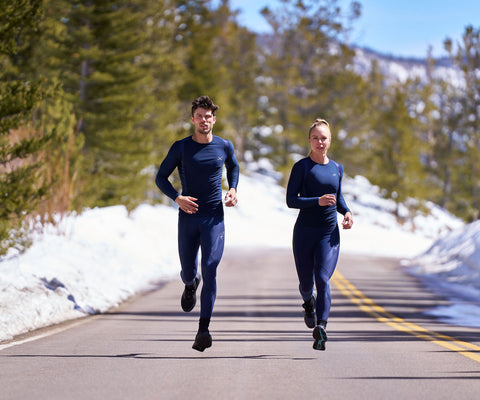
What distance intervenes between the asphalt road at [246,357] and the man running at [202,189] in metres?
0.91

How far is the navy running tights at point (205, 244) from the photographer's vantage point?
7586 millimetres

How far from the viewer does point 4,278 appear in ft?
43.3

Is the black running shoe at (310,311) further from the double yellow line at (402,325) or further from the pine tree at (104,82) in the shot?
the pine tree at (104,82)

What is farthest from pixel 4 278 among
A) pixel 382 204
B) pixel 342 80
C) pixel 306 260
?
pixel 382 204

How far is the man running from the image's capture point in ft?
24.4

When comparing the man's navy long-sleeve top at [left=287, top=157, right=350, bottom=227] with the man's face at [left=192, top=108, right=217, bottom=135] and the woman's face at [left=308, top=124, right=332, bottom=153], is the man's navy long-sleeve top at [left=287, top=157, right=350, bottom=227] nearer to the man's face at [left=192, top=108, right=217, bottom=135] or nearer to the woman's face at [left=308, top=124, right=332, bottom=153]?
the woman's face at [left=308, top=124, right=332, bottom=153]

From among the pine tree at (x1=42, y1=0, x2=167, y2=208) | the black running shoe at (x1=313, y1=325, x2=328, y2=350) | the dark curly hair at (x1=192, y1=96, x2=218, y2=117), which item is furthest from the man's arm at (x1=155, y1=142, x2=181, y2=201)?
the pine tree at (x1=42, y1=0, x2=167, y2=208)

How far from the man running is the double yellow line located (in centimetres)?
289

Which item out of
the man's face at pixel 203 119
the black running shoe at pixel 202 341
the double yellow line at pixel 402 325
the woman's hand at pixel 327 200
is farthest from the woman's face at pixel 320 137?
the double yellow line at pixel 402 325

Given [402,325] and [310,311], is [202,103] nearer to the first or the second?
[310,311]

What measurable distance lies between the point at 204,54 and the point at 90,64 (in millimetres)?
22876

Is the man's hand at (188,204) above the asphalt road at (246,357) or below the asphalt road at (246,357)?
above

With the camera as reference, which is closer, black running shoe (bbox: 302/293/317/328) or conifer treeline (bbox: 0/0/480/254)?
black running shoe (bbox: 302/293/317/328)

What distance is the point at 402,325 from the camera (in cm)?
1241
